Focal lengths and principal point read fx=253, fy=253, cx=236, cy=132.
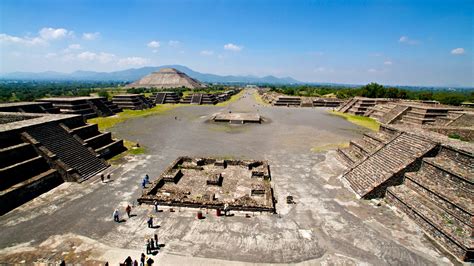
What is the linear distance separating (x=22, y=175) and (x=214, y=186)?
12.7 m

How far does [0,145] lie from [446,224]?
2701 cm

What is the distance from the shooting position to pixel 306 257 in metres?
11.1

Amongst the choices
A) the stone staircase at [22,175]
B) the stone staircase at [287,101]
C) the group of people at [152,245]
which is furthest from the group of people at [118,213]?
the stone staircase at [287,101]

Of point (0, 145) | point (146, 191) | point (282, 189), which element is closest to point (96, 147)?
point (0, 145)

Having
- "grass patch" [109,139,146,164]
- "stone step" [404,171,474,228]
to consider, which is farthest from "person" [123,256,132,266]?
"stone step" [404,171,474,228]

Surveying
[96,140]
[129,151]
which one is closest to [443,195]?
[129,151]

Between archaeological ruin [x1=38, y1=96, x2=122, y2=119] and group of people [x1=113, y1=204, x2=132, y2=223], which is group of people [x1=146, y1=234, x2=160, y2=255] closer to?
group of people [x1=113, y1=204, x2=132, y2=223]

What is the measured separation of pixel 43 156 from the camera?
18469 mm

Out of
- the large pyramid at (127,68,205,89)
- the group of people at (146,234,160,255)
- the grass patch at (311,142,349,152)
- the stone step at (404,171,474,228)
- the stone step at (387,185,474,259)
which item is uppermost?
the large pyramid at (127,68,205,89)

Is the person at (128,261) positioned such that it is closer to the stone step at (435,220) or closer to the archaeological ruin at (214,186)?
the archaeological ruin at (214,186)

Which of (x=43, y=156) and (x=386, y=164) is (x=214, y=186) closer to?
(x=386, y=164)

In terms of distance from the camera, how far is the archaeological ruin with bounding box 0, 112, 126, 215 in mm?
15734

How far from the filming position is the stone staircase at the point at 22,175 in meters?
14.9

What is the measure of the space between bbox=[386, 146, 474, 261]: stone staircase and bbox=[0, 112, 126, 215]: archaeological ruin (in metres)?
21.7
